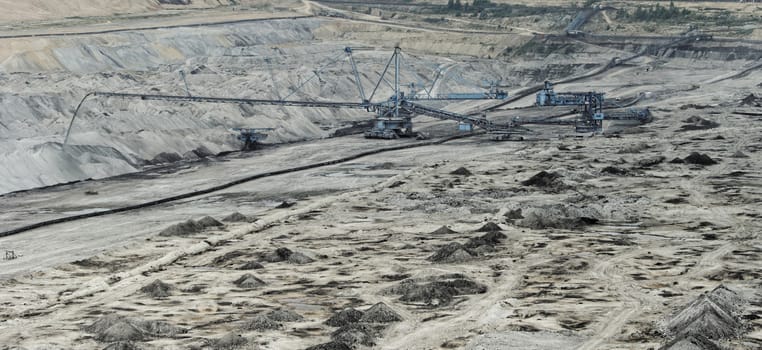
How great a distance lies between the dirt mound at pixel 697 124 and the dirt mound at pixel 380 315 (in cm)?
8255

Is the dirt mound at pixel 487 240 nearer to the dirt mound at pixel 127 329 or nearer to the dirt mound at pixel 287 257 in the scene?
the dirt mound at pixel 287 257

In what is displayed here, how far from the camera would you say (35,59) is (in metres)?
151

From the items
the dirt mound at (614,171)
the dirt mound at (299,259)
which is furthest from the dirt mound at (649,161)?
the dirt mound at (299,259)

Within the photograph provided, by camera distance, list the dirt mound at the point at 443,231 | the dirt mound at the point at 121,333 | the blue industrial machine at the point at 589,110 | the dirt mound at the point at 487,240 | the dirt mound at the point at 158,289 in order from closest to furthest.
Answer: the dirt mound at the point at 121,333
the dirt mound at the point at 158,289
the dirt mound at the point at 487,240
the dirt mound at the point at 443,231
the blue industrial machine at the point at 589,110

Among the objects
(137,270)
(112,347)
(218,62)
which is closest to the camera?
(112,347)

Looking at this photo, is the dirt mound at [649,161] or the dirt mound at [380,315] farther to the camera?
the dirt mound at [649,161]

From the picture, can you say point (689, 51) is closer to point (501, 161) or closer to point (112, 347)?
point (501, 161)

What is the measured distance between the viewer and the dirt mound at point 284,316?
4766cm

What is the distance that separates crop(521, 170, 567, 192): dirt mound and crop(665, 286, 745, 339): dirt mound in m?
37.5

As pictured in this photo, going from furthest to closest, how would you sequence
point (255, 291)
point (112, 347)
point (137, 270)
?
1. point (137, 270)
2. point (255, 291)
3. point (112, 347)

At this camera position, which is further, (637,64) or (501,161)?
(637,64)

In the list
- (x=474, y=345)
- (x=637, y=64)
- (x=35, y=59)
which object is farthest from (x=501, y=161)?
(x=637, y=64)

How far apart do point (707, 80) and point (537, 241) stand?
371 ft

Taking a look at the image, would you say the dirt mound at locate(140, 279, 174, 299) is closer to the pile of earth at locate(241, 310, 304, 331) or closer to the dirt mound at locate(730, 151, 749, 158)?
the pile of earth at locate(241, 310, 304, 331)
